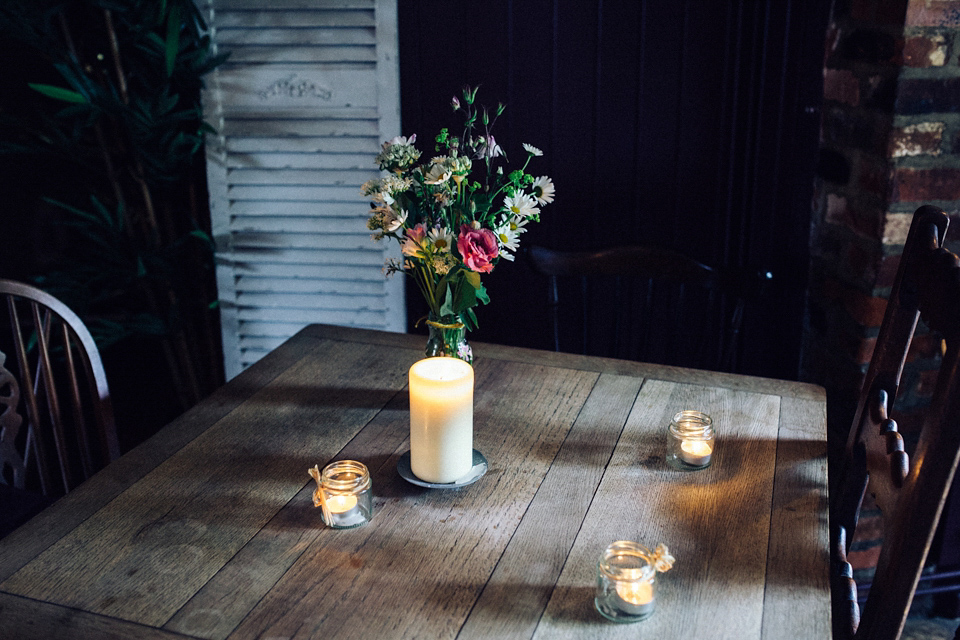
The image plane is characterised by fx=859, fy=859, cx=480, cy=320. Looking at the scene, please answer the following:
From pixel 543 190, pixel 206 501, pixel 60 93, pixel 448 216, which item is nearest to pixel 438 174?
pixel 448 216

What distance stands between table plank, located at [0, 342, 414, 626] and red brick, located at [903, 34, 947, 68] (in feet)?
3.70

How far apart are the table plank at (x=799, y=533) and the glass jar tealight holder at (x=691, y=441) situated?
Answer: 104 mm

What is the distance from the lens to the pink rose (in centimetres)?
111

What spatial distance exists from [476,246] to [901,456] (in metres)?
0.59

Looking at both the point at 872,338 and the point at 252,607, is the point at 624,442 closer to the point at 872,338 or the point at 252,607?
the point at 252,607

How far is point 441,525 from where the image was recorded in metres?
1.10

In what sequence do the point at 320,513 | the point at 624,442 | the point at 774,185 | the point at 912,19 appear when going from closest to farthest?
the point at 320,513
the point at 624,442
the point at 912,19
the point at 774,185

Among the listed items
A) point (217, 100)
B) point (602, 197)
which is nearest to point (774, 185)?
point (602, 197)

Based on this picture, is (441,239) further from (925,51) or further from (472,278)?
(925,51)

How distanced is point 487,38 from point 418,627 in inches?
62.5

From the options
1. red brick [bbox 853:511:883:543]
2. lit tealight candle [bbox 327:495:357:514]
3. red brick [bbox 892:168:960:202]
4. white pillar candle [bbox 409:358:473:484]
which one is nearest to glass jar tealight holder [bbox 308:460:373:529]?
lit tealight candle [bbox 327:495:357:514]

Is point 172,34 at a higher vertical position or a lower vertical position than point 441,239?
higher

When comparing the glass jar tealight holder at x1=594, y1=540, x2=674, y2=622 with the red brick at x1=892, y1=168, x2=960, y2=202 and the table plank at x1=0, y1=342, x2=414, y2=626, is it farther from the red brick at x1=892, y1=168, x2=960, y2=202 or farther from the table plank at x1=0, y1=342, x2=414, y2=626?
the red brick at x1=892, y1=168, x2=960, y2=202

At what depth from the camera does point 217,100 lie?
2.23 metres
